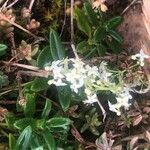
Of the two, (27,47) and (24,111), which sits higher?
(27,47)

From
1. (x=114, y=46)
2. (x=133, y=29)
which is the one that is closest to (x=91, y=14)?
(x=114, y=46)

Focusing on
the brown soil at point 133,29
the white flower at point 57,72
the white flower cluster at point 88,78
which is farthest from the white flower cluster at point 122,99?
the brown soil at point 133,29

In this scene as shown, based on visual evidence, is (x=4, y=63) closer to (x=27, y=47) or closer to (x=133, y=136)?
(x=27, y=47)

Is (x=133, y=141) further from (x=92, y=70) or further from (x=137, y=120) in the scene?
(x=92, y=70)

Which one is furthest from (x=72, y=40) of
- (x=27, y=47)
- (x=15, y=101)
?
(x=15, y=101)

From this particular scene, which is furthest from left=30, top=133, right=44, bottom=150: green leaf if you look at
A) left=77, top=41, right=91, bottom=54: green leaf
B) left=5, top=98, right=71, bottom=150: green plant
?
left=77, top=41, right=91, bottom=54: green leaf

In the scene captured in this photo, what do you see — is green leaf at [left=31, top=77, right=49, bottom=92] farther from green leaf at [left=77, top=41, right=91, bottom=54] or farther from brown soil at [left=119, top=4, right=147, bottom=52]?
brown soil at [left=119, top=4, right=147, bottom=52]
